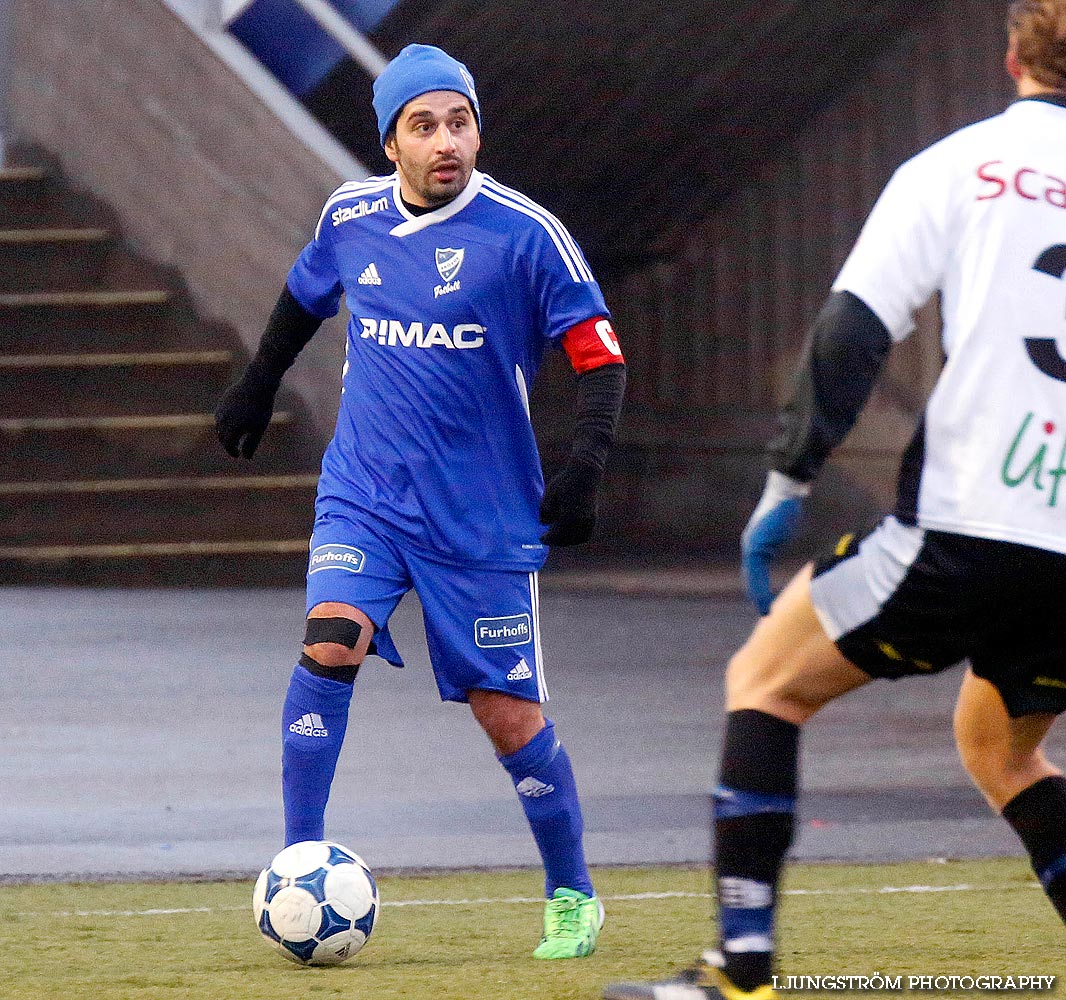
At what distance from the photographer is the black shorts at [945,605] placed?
3670 mm

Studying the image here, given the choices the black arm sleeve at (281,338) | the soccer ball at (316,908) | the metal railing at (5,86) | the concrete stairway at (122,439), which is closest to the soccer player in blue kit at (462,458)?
the soccer ball at (316,908)

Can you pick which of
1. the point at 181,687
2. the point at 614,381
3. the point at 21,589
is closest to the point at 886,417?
the point at 21,589

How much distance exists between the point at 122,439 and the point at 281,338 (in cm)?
1063

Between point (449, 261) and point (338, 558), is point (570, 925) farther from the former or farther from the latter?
point (449, 261)

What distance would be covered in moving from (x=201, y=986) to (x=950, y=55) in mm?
15727

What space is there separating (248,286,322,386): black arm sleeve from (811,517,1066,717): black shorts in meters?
2.36

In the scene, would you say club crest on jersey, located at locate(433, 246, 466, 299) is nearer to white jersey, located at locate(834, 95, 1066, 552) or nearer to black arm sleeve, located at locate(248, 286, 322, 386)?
black arm sleeve, located at locate(248, 286, 322, 386)

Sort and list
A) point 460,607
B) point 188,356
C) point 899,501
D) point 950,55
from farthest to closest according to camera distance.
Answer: point 950,55, point 188,356, point 460,607, point 899,501

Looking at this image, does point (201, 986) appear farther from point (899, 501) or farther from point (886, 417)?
point (886, 417)

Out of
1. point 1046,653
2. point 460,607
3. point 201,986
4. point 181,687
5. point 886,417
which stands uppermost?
point 1046,653

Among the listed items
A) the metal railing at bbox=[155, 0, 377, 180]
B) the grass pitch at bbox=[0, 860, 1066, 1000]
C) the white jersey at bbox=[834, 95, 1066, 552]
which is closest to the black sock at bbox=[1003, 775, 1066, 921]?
the grass pitch at bbox=[0, 860, 1066, 1000]

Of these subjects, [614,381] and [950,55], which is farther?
[950,55]

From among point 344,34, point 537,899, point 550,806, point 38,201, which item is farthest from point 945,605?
point 38,201

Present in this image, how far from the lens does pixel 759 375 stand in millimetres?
20047
